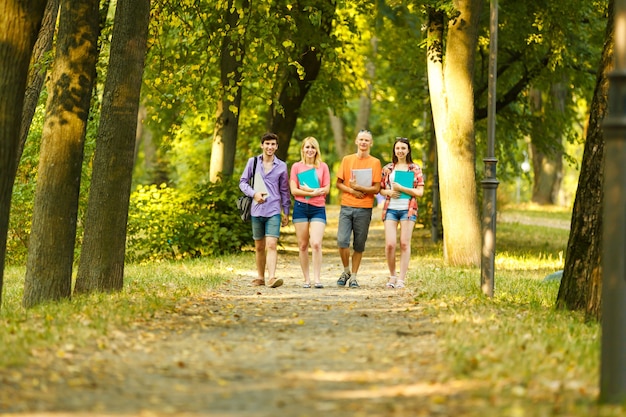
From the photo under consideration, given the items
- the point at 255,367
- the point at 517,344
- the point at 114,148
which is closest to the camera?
the point at 255,367

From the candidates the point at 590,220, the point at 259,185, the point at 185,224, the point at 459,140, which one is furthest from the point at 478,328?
the point at 185,224

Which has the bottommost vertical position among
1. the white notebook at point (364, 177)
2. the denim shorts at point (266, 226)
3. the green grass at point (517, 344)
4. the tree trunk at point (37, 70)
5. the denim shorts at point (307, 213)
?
the green grass at point (517, 344)

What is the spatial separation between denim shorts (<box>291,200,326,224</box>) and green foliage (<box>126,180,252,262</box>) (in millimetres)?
8021

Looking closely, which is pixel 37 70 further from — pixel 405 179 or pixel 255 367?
pixel 255 367

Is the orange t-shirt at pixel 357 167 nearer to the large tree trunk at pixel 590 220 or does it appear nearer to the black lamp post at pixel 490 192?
the black lamp post at pixel 490 192

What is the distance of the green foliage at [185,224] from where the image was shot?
22.6 metres

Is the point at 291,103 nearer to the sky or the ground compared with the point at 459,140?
nearer to the sky

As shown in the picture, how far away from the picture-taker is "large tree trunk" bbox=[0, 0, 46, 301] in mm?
9656

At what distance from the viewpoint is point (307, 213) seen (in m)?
14.7

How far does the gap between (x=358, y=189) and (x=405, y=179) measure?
636 millimetres

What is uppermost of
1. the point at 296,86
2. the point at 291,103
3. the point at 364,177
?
the point at 296,86

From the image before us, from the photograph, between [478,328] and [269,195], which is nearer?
[478,328]

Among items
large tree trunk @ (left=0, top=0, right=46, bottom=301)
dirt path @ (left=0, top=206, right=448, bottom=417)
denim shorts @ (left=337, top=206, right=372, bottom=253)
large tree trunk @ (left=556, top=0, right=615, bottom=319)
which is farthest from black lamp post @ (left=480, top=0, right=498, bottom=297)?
large tree trunk @ (left=0, top=0, right=46, bottom=301)

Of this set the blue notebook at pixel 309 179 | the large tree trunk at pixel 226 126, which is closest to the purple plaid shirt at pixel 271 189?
the blue notebook at pixel 309 179
